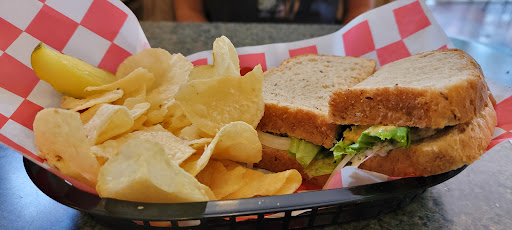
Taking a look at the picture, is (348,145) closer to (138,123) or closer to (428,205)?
(428,205)

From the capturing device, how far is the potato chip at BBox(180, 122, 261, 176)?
40.2 inches

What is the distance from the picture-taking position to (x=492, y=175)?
1.24 metres

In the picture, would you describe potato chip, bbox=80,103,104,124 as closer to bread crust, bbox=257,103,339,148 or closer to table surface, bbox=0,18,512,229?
table surface, bbox=0,18,512,229

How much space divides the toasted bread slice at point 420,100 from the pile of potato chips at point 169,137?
0.75ft

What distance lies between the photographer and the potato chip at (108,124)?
1063mm

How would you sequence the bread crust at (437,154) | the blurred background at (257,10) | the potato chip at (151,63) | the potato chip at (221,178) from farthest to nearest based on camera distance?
the blurred background at (257,10) → the potato chip at (151,63) → the potato chip at (221,178) → the bread crust at (437,154)

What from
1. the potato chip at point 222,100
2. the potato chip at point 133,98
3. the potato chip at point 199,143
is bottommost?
the potato chip at point 133,98

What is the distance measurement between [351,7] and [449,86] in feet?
7.63

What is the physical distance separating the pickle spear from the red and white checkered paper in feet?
0.27

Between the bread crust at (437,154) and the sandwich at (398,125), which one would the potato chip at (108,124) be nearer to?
the sandwich at (398,125)

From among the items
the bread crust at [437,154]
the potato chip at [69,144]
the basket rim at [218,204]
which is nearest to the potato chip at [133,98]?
the potato chip at [69,144]

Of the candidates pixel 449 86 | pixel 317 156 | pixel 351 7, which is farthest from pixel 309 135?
pixel 351 7

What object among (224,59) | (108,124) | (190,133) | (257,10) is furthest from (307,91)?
(257,10)

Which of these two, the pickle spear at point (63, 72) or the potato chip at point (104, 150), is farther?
the pickle spear at point (63, 72)
